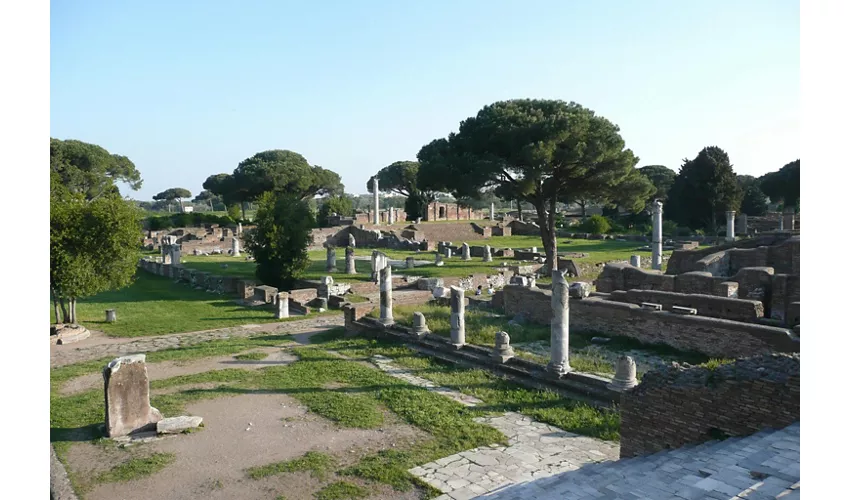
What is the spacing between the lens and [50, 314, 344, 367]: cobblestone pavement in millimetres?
14648

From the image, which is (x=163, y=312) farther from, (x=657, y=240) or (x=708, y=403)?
(x=657, y=240)

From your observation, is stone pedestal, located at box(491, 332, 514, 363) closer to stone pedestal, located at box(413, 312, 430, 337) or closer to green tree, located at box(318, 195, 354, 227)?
stone pedestal, located at box(413, 312, 430, 337)

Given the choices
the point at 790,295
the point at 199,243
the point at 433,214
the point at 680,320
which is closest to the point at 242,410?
the point at 680,320

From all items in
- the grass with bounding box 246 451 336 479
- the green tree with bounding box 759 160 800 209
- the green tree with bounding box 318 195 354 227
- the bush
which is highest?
the green tree with bounding box 759 160 800 209

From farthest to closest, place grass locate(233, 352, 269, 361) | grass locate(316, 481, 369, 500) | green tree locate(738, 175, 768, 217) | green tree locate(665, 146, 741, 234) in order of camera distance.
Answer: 1. green tree locate(738, 175, 768, 217)
2. green tree locate(665, 146, 741, 234)
3. grass locate(233, 352, 269, 361)
4. grass locate(316, 481, 369, 500)

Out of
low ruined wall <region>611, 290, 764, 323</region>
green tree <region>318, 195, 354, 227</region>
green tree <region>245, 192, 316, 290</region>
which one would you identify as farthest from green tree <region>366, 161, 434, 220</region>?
low ruined wall <region>611, 290, 764, 323</region>

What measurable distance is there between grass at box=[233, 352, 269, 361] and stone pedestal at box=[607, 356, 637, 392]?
790cm

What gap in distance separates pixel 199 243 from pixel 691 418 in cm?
3880

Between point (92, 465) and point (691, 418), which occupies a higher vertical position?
point (691, 418)

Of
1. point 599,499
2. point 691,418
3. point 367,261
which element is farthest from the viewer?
point 367,261

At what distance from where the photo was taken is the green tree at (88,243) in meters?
15.4

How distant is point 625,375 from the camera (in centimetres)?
955

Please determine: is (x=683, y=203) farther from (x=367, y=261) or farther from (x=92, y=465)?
(x=92, y=465)

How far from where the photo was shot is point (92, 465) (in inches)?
310
